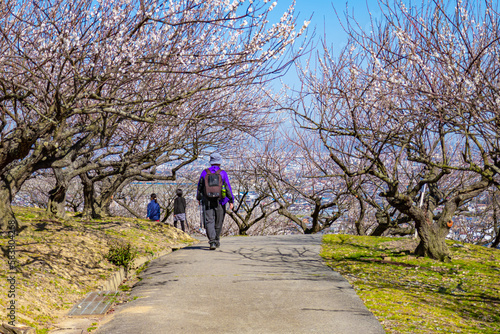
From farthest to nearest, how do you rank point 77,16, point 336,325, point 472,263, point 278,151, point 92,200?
point 278,151
point 92,200
point 472,263
point 77,16
point 336,325

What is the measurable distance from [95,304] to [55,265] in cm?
180

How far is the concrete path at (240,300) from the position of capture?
5.29 m

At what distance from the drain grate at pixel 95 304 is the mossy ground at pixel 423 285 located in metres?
3.73

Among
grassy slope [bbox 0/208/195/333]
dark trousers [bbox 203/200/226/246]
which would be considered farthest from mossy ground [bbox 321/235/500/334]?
grassy slope [bbox 0/208/195/333]

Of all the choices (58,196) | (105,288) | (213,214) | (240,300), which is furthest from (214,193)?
(58,196)

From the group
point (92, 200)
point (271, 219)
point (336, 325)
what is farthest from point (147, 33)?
point (271, 219)

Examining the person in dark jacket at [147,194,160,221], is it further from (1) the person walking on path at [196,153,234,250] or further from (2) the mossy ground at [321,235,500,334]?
(2) the mossy ground at [321,235,500,334]

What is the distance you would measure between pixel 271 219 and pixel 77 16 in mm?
Answer: 31101

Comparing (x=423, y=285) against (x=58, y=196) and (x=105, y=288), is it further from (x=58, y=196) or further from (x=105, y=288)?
(x=58, y=196)

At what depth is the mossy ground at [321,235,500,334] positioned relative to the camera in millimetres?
5906

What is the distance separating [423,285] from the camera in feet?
26.5

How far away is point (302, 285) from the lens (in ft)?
24.6

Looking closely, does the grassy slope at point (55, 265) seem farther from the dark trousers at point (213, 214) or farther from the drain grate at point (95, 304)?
the dark trousers at point (213, 214)

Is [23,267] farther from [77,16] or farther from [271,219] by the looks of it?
[271,219]
